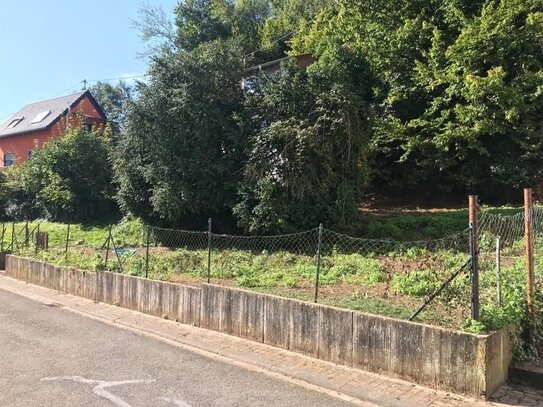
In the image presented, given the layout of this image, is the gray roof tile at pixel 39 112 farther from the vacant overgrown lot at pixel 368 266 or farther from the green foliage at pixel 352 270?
the green foliage at pixel 352 270

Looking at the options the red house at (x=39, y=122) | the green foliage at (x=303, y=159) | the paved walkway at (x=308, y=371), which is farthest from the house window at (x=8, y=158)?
the paved walkway at (x=308, y=371)

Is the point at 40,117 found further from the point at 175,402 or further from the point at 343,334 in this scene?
the point at 175,402

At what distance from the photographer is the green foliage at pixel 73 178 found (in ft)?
87.6

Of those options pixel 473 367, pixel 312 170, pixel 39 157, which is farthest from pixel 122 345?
pixel 39 157

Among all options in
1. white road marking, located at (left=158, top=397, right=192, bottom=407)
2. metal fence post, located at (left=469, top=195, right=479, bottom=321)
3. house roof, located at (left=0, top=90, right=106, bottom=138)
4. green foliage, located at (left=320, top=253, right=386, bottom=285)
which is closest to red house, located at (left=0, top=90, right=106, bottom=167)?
house roof, located at (left=0, top=90, right=106, bottom=138)

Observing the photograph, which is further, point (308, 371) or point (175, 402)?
point (308, 371)

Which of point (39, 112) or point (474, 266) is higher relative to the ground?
point (39, 112)

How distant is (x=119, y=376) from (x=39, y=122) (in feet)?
134

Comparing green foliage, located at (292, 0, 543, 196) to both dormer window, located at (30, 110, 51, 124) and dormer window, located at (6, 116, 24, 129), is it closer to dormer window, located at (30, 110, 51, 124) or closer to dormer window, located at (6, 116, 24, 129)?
dormer window, located at (30, 110, 51, 124)

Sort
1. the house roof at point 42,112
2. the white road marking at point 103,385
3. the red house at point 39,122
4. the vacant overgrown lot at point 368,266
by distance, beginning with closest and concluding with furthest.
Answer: the white road marking at point 103,385 → the vacant overgrown lot at point 368,266 → the red house at point 39,122 → the house roof at point 42,112

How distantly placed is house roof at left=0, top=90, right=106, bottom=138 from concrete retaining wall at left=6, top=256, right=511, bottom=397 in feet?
116

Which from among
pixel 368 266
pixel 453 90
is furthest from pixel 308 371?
pixel 453 90

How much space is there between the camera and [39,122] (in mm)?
42344

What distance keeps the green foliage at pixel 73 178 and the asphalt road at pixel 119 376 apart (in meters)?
18.7
